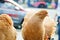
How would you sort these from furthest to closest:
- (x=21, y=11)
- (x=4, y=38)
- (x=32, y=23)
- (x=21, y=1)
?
(x=21, y=11) → (x=21, y=1) → (x=32, y=23) → (x=4, y=38)

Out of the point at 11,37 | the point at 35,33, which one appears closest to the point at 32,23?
the point at 35,33

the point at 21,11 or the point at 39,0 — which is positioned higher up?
the point at 39,0

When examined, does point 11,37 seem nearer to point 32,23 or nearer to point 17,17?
point 32,23

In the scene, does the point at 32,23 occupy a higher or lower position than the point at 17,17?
higher

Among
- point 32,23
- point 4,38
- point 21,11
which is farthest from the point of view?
point 21,11

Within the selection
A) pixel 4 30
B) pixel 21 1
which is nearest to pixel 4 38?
pixel 4 30

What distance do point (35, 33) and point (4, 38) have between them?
237mm

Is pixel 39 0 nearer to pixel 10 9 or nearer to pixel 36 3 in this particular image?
pixel 36 3

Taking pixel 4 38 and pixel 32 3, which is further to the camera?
pixel 32 3

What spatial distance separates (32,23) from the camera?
126cm

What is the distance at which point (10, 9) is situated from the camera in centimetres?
257

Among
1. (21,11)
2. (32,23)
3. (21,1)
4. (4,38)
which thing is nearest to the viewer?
(4,38)

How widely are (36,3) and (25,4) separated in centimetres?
16

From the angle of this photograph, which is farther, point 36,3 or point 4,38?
point 36,3
